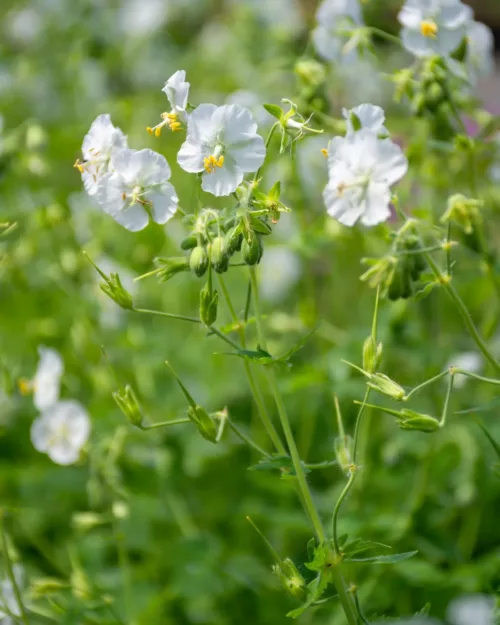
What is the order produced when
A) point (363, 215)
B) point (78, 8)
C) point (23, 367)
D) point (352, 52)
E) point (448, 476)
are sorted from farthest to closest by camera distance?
point (78, 8)
point (23, 367)
point (448, 476)
point (352, 52)
point (363, 215)

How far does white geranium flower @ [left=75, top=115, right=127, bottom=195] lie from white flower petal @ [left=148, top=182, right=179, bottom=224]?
63 millimetres

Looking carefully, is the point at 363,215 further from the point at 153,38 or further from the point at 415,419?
the point at 153,38

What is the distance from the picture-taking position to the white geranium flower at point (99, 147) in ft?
3.15

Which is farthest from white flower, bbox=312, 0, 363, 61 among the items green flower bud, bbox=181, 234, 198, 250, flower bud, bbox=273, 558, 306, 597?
flower bud, bbox=273, 558, 306, 597

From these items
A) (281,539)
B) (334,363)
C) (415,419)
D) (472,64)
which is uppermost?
(472,64)

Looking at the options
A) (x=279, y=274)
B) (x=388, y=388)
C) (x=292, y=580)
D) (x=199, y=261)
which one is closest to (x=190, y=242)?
(x=199, y=261)

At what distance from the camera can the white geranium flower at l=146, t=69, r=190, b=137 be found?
0.91 meters

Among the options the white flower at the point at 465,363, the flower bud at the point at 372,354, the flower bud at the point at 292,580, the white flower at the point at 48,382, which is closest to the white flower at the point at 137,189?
the flower bud at the point at 372,354

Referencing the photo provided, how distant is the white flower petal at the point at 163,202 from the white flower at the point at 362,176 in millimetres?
172

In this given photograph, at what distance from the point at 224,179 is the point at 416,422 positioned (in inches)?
13.3

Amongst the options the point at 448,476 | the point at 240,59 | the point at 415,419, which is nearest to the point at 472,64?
the point at 415,419

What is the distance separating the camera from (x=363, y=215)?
3.07 feet

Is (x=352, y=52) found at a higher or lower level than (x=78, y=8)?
higher

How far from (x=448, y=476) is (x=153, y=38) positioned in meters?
2.34
